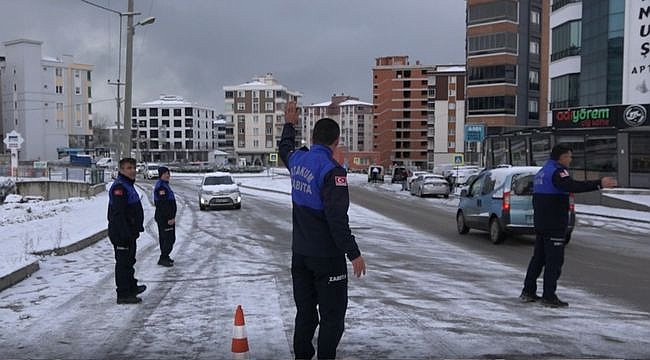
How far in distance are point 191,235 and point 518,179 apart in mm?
8349

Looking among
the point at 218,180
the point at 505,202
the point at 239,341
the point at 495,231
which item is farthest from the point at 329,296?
A: the point at 218,180

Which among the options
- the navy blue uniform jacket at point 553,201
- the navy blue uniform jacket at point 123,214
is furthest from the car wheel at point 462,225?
the navy blue uniform jacket at point 123,214

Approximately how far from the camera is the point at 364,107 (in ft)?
516

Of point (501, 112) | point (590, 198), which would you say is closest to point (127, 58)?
point (590, 198)

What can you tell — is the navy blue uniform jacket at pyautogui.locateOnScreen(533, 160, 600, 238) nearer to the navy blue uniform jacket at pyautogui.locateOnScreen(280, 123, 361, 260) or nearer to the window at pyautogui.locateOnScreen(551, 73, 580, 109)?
the navy blue uniform jacket at pyautogui.locateOnScreen(280, 123, 361, 260)

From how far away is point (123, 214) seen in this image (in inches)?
310

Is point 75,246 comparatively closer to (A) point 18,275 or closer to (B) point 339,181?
(A) point 18,275

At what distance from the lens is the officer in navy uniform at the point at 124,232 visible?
7848mm

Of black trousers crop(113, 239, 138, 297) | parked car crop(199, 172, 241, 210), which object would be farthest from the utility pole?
black trousers crop(113, 239, 138, 297)

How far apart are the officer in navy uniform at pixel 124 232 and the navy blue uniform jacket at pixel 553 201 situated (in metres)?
5.01

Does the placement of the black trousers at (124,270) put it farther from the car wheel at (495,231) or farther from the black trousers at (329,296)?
the car wheel at (495,231)

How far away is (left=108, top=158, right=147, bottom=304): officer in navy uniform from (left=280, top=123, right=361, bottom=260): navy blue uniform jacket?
3827 millimetres

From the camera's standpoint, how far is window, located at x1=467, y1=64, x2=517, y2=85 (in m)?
71.8

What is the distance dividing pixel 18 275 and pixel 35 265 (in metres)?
0.89
